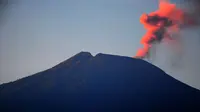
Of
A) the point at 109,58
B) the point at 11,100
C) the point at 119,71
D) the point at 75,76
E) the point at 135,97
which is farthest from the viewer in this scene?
the point at 109,58

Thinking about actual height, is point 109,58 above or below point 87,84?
above

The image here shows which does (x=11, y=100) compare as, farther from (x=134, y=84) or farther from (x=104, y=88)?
(x=134, y=84)

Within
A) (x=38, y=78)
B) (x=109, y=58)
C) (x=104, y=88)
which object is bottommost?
(x=104, y=88)

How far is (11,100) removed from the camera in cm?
2795

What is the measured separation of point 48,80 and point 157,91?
587 inches

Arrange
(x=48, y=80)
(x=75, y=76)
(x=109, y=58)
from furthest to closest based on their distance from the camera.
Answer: (x=109, y=58) < (x=75, y=76) < (x=48, y=80)

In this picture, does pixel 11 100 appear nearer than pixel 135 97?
Yes

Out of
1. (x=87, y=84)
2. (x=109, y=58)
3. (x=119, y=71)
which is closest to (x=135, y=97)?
(x=87, y=84)

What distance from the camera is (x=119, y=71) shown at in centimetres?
4138

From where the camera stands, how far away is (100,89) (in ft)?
112

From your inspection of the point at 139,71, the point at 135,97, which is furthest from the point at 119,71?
the point at 135,97

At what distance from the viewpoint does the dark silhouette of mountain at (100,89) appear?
28516 millimetres

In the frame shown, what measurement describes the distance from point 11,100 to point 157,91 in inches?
757

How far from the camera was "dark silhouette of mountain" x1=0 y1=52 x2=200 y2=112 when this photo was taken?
93.6ft
